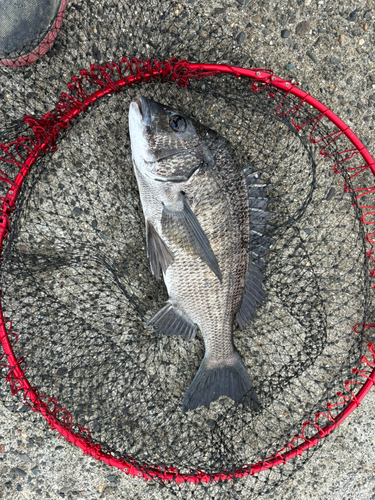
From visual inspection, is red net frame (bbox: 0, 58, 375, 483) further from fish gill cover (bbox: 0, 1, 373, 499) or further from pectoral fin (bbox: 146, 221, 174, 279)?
pectoral fin (bbox: 146, 221, 174, 279)

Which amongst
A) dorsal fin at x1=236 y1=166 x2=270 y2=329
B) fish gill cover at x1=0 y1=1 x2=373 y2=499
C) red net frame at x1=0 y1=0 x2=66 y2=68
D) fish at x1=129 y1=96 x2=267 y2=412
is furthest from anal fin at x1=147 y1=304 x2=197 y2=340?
red net frame at x1=0 y1=0 x2=66 y2=68

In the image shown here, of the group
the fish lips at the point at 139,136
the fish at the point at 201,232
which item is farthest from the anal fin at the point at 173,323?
the fish lips at the point at 139,136

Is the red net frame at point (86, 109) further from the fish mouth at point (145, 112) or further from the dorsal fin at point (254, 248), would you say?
the dorsal fin at point (254, 248)

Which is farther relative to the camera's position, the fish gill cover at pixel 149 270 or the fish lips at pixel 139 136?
the fish gill cover at pixel 149 270

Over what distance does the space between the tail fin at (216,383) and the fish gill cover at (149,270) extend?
6.2 inches

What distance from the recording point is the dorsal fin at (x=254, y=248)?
1626 mm

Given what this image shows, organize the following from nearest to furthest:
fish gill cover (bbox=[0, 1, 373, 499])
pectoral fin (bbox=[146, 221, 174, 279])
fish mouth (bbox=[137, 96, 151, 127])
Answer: fish mouth (bbox=[137, 96, 151, 127]) → pectoral fin (bbox=[146, 221, 174, 279]) → fish gill cover (bbox=[0, 1, 373, 499])

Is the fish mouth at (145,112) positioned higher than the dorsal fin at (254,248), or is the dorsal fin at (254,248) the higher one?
the fish mouth at (145,112)

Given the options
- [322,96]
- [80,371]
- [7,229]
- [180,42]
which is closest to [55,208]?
[7,229]

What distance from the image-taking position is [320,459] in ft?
6.60

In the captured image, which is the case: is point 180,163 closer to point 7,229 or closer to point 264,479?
point 7,229

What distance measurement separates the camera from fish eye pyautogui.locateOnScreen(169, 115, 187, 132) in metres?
1.48

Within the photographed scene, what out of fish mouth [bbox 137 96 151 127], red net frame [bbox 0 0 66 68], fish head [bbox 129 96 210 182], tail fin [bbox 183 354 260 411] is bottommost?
tail fin [bbox 183 354 260 411]

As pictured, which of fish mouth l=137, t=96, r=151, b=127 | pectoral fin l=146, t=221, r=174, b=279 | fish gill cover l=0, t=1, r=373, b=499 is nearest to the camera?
fish mouth l=137, t=96, r=151, b=127
